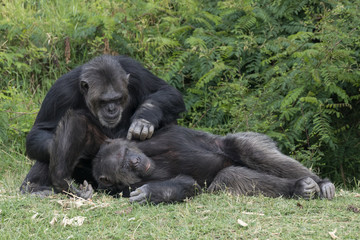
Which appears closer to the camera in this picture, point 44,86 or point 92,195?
point 92,195

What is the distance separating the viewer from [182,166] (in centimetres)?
511

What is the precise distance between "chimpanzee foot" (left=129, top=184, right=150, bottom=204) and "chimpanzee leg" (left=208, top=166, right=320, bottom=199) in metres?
0.75

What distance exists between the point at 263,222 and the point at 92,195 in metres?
1.62

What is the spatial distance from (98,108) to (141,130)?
21.5 inches

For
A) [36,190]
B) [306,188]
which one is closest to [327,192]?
[306,188]

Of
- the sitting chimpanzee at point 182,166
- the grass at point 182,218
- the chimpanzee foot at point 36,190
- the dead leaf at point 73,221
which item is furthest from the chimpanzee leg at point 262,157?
the dead leaf at point 73,221

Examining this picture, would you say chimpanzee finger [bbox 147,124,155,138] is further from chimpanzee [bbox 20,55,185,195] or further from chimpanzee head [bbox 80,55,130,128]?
chimpanzee head [bbox 80,55,130,128]

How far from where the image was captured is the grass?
145 inches

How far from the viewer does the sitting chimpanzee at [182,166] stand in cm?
473

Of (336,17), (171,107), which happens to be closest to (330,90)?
(336,17)

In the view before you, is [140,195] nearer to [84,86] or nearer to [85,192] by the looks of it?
[85,192]

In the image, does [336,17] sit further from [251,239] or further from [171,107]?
[251,239]

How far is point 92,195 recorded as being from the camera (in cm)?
471

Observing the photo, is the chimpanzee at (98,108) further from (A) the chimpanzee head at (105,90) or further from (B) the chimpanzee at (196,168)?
(B) the chimpanzee at (196,168)
